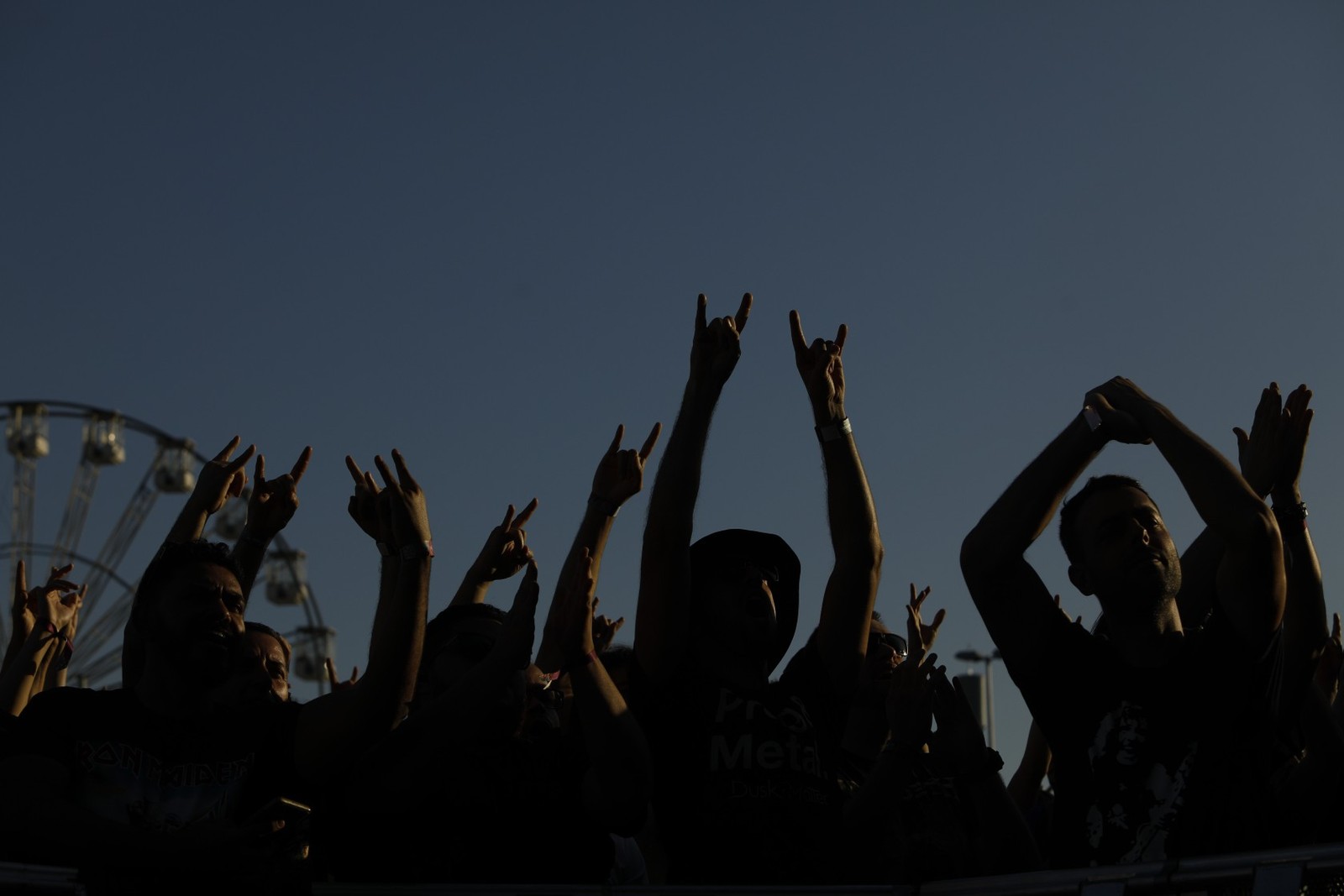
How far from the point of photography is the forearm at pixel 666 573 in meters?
4.29

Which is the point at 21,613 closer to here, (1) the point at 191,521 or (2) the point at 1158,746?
(1) the point at 191,521

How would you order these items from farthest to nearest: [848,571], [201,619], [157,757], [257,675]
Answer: [257,675]
[848,571]
[201,619]
[157,757]

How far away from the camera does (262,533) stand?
5.27m

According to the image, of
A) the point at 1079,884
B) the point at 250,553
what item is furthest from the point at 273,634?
A: the point at 1079,884

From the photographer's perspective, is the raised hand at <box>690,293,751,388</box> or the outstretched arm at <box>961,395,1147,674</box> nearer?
the outstretched arm at <box>961,395,1147,674</box>

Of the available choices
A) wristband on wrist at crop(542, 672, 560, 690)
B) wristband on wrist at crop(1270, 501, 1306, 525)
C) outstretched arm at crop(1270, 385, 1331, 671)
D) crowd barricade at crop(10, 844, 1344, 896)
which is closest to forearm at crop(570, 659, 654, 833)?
crowd barricade at crop(10, 844, 1344, 896)

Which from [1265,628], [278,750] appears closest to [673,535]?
[278,750]

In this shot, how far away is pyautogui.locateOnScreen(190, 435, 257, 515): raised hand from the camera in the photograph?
5.36m

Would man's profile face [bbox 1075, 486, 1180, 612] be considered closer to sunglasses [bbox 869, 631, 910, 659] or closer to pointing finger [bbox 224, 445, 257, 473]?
sunglasses [bbox 869, 631, 910, 659]

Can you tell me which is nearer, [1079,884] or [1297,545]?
[1079,884]

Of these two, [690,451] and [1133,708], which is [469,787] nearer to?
[690,451]

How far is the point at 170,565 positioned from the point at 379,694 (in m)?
0.75

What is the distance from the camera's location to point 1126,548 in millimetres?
4172

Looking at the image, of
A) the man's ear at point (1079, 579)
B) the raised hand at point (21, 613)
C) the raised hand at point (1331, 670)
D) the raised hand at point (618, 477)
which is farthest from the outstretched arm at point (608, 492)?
the raised hand at point (1331, 670)
